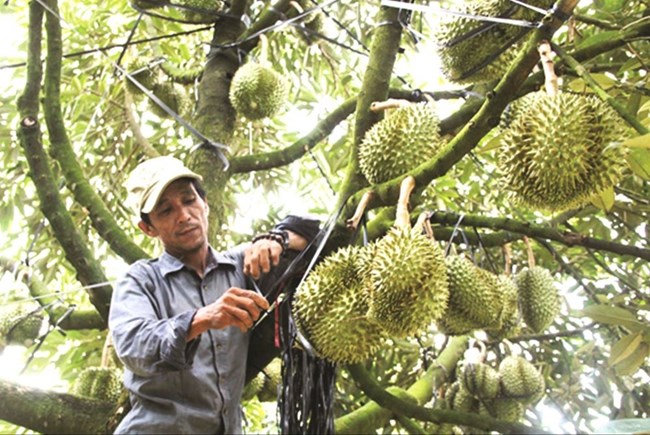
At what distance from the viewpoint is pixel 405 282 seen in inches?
52.6

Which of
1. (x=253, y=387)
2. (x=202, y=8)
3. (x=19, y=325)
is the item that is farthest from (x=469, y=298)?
(x=202, y=8)

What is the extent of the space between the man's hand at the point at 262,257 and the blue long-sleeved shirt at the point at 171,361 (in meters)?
0.17

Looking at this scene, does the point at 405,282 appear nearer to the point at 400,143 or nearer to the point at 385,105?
the point at 400,143

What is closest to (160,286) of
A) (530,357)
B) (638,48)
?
(638,48)

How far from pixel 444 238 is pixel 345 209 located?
0.51m

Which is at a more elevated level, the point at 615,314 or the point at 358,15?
the point at 358,15

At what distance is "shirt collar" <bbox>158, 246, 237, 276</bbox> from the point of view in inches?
74.3

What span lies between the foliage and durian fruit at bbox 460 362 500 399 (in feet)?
0.79

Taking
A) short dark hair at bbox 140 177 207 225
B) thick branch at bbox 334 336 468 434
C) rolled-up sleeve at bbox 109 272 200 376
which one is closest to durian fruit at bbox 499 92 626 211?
rolled-up sleeve at bbox 109 272 200 376

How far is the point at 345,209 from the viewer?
5.34 ft

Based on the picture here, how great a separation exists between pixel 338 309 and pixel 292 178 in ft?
8.32

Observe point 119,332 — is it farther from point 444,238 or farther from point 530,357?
point 530,357

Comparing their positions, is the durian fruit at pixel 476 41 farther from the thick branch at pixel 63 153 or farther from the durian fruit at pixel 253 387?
the durian fruit at pixel 253 387

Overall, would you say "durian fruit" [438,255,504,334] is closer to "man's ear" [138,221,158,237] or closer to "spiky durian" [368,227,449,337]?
"spiky durian" [368,227,449,337]
